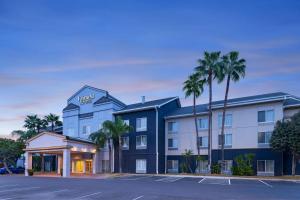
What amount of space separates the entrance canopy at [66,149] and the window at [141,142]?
6759 millimetres

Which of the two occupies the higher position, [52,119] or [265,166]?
[52,119]

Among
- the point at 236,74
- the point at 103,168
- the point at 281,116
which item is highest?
the point at 236,74

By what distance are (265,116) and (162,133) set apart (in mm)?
15890

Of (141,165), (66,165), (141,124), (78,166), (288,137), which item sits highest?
(141,124)

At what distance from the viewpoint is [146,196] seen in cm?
2391

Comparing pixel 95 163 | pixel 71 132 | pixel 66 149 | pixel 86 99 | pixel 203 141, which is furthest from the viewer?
pixel 71 132

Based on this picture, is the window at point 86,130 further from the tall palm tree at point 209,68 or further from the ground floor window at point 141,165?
the tall palm tree at point 209,68

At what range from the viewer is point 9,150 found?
6431cm

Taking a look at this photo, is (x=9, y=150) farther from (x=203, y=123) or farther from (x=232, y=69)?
(x=232, y=69)

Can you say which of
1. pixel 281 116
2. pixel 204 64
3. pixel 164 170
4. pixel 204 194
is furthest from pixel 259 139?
pixel 204 194

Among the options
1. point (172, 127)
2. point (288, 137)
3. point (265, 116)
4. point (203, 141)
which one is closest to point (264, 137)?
point (265, 116)

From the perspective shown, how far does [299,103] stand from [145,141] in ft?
73.2

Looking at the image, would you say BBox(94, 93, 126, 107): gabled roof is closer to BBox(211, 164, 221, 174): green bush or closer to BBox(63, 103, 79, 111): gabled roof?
BBox(63, 103, 79, 111): gabled roof

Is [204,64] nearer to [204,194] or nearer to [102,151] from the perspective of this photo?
[102,151]
